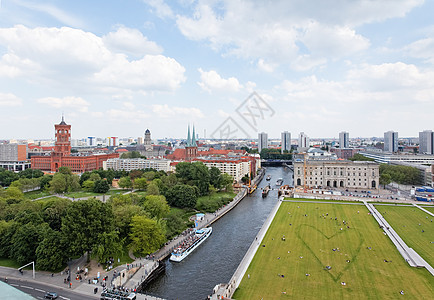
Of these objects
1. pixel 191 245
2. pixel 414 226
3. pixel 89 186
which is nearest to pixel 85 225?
pixel 191 245

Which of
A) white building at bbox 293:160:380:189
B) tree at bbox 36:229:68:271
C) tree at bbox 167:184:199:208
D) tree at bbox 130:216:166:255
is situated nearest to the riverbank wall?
tree at bbox 130:216:166:255

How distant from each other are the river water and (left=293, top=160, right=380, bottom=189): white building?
104ft

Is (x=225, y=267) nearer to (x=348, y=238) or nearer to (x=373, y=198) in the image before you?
(x=348, y=238)

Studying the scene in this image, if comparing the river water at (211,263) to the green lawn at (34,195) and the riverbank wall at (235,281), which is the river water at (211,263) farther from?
the green lawn at (34,195)

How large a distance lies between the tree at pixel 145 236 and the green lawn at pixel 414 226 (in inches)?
1102

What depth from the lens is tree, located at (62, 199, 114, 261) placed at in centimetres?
2802

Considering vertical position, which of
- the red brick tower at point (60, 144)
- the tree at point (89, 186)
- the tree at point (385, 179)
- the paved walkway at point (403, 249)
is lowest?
the paved walkway at point (403, 249)

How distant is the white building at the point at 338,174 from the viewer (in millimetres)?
74938

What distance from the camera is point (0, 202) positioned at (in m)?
38.8

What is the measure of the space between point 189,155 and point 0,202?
7967 centimetres

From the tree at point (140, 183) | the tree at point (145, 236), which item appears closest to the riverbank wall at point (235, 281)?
the tree at point (145, 236)

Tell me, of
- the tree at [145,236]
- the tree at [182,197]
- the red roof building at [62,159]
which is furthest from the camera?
the red roof building at [62,159]

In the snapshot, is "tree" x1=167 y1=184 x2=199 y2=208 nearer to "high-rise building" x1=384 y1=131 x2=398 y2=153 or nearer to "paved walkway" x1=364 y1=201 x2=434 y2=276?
"paved walkway" x1=364 y1=201 x2=434 y2=276

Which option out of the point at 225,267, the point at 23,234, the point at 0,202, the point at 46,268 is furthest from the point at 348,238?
the point at 0,202
